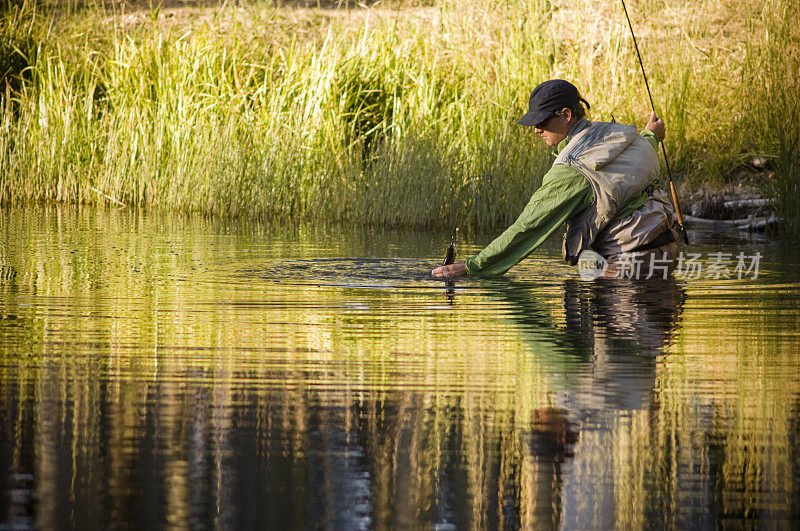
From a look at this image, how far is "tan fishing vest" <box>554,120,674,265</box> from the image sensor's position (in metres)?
6.61

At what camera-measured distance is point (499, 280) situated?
723 centimetres

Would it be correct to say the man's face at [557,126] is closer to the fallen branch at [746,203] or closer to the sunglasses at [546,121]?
the sunglasses at [546,121]

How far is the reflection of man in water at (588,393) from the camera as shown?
2818mm

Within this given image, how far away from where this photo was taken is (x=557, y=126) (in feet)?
21.9

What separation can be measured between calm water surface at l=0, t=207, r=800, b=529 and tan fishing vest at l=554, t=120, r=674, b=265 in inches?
11.7

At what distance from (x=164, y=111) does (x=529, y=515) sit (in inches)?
460

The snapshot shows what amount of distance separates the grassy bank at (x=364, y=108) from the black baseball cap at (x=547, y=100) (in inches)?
212

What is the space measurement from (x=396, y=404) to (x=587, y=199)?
3.28 meters

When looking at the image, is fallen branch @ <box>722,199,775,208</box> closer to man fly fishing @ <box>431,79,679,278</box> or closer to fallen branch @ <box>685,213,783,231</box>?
fallen branch @ <box>685,213,783,231</box>

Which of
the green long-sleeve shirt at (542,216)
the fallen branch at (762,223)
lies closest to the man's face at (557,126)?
the green long-sleeve shirt at (542,216)

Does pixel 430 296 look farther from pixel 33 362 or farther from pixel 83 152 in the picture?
pixel 83 152

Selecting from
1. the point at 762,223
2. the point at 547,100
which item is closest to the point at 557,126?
the point at 547,100

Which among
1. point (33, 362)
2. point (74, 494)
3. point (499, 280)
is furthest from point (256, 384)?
point (499, 280)

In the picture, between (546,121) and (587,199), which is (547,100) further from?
(587,199)
